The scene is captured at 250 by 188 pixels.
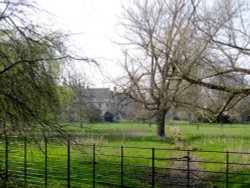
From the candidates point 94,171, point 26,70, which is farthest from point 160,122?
point 26,70

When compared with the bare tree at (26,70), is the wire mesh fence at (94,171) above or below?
below

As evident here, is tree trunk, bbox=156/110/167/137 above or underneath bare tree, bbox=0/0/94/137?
underneath

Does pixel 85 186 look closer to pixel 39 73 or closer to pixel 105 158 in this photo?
pixel 39 73

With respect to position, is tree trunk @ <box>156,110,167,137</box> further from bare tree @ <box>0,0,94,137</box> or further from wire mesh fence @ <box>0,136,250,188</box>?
bare tree @ <box>0,0,94,137</box>

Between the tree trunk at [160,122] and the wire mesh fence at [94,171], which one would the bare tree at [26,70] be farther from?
the tree trunk at [160,122]

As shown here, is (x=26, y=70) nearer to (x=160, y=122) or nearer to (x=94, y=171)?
(x=94, y=171)

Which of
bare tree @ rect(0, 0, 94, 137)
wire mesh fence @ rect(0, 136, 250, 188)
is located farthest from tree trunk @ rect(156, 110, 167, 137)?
bare tree @ rect(0, 0, 94, 137)

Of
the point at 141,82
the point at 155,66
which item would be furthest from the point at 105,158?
the point at 141,82

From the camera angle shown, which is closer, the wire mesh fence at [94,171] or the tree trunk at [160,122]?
the wire mesh fence at [94,171]

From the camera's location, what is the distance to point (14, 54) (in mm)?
6762

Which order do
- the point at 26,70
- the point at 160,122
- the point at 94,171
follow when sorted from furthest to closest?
the point at 160,122
the point at 94,171
the point at 26,70

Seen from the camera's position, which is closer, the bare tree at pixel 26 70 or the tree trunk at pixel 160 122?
the bare tree at pixel 26 70

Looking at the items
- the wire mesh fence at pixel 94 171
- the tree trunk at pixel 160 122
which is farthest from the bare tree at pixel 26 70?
the tree trunk at pixel 160 122

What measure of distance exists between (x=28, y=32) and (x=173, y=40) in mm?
10161
